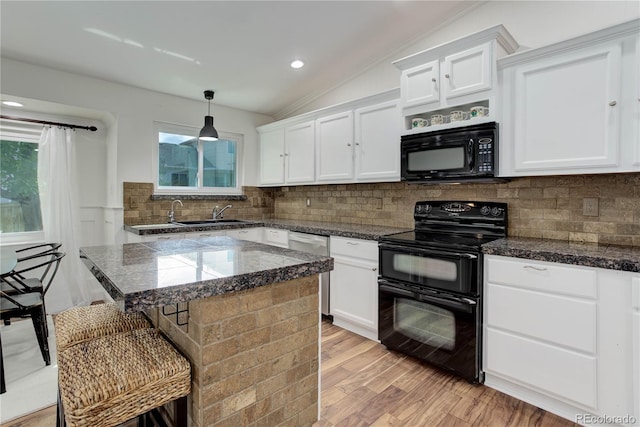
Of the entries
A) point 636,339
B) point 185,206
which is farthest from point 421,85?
point 185,206

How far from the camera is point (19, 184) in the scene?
3389 mm

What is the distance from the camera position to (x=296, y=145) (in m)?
3.97

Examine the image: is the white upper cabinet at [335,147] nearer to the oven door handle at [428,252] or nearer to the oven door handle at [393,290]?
the oven door handle at [428,252]

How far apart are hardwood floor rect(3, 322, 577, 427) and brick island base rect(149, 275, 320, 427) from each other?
0.57m

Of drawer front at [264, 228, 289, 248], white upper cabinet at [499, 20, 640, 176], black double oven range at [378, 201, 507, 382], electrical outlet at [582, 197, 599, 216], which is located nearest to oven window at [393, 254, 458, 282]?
black double oven range at [378, 201, 507, 382]

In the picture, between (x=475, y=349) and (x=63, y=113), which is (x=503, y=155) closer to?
(x=475, y=349)

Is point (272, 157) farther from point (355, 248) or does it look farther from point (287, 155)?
point (355, 248)

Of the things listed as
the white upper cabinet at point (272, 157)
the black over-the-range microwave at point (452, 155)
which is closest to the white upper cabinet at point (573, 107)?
the black over-the-range microwave at point (452, 155)

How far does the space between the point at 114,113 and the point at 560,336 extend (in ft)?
13.9

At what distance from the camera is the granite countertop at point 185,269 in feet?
3.14

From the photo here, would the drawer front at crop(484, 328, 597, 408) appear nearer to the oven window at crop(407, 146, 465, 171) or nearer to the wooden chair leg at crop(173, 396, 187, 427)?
the oven window at crop(407, 146, 465, 171)

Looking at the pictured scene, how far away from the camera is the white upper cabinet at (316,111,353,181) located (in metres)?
3.33

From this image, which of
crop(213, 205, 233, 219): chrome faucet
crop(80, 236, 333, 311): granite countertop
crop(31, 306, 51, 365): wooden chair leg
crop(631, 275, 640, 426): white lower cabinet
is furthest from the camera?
crop(213, 205, 233, 219): chrome faucet

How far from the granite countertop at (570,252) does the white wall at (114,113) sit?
3542 mm
